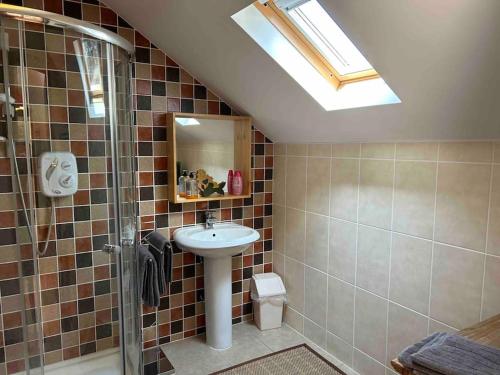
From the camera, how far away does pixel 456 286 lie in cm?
175

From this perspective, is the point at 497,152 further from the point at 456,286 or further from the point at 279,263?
the point at 279,263

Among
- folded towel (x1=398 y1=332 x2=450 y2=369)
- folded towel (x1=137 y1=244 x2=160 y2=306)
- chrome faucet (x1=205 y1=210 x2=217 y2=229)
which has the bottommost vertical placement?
folded towel (x1=137 y1=244 x2=160 y2=306)

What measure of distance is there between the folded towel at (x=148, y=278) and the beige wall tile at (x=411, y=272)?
4.59ft

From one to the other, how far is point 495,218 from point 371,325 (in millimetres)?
994

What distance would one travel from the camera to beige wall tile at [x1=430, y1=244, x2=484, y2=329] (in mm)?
1673

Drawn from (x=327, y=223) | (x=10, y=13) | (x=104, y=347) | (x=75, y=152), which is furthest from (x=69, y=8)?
(x=327, y=223)

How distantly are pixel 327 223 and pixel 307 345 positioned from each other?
94 cm

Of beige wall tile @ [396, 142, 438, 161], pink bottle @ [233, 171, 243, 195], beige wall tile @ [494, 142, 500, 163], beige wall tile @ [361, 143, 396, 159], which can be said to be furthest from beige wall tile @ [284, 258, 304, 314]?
beige wall tile @ [494, 142, 500, 163]

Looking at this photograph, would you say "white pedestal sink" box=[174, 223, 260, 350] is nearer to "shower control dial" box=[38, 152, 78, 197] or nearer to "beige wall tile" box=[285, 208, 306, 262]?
"beige wall tile" box=[285, 208, 306, 262]

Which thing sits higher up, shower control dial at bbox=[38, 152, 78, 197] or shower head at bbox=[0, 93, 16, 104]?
shower head at bbox=[0, 93, 16, 104]

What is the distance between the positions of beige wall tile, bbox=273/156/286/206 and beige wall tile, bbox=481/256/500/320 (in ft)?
5.03

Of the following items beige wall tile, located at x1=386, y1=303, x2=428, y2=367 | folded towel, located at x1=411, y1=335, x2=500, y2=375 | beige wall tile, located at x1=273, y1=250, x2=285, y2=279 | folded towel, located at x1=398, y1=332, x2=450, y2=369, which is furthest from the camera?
beige wall tile, located at x1=273, y1=250, x2=285, y2=279

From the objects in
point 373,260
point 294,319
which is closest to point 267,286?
point 294,319

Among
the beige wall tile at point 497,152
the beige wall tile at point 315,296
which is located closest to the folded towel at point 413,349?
the beige wall tile at point 497,152
